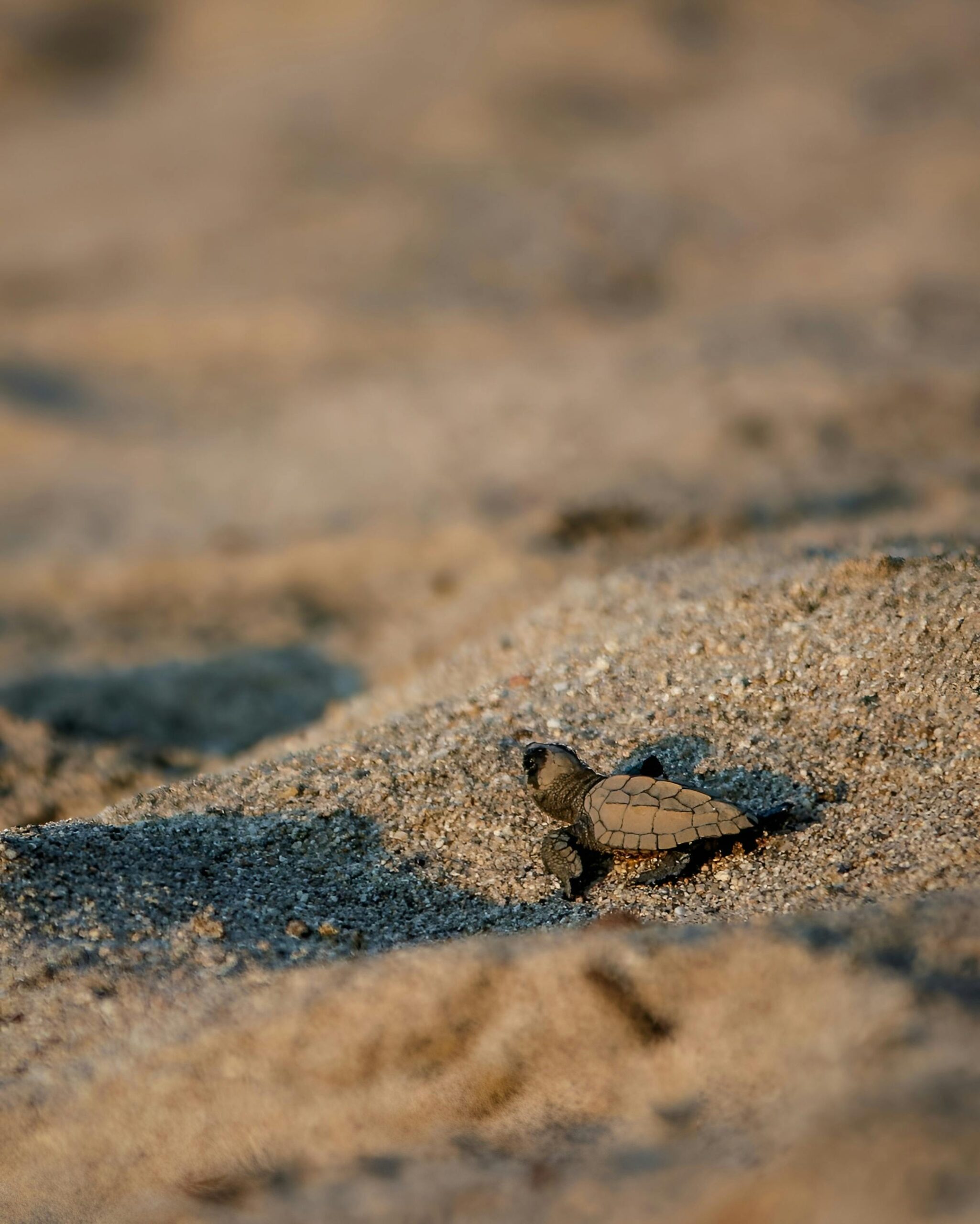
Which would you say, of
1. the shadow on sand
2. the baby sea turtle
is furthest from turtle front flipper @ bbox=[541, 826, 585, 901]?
the shadow on sand

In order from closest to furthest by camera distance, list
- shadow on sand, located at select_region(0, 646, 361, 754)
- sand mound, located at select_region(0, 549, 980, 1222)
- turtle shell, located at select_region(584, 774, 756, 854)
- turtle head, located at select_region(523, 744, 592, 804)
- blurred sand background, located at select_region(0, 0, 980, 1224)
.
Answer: sand mound, located at select_region(0, 549, 980, 1222) < blurred sand background, located at select_region(0, 0, 980, 1224) < turtle shell, located at select_region(584, 774, 756, 854) < turtle head, located at select_region(523, 744, 592, 804) < shadow on sand, located at select_region(0, 646, 361, 754)

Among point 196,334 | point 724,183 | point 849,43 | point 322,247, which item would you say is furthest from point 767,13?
point 196,334

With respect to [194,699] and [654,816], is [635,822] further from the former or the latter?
[194,699]

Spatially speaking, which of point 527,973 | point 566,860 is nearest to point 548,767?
point 566,860

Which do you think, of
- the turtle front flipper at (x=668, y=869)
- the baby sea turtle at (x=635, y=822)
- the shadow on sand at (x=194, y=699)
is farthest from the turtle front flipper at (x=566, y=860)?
the shadow on sand at (x=194, y=699)

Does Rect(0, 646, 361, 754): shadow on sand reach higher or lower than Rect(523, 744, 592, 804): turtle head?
lower

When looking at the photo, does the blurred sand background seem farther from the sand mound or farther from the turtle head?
the turtle head

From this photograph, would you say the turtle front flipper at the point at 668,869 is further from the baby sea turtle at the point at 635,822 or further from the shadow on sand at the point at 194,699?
the shadow on sand at the point at 194,699
